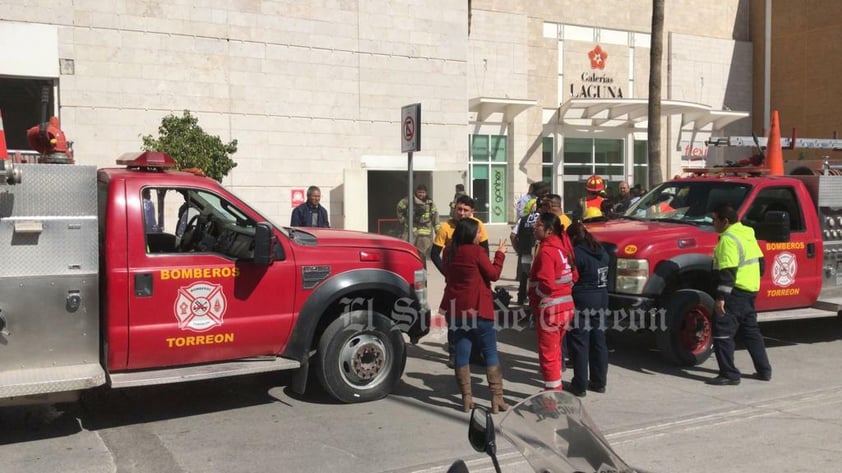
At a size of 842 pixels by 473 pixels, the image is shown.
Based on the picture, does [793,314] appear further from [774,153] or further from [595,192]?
[595,192]

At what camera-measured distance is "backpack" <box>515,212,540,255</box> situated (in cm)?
1002

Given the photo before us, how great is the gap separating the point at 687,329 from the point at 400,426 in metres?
A: 3.59

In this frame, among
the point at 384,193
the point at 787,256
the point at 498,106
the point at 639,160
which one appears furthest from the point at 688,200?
the point at 639,160

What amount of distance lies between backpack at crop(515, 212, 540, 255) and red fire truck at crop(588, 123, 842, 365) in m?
1.11

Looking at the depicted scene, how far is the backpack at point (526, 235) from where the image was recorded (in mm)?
10016

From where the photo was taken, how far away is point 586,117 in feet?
89.7

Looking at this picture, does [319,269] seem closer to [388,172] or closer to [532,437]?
[532,437]

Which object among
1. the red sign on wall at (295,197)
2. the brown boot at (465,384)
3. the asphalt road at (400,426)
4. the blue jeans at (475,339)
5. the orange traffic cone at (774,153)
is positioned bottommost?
the asphalt road at (400,426)

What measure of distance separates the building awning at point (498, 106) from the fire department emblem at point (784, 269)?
1618 cm

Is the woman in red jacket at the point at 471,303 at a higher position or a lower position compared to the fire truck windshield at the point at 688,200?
lower

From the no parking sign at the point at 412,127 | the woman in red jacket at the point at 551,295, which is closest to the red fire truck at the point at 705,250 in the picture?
the woman in red jacket at the point at 551,295

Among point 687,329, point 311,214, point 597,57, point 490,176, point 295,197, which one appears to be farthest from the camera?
point 597,57

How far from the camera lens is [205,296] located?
581 cm

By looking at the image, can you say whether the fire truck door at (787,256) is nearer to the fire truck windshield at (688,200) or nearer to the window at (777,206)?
the window at (777,206)
